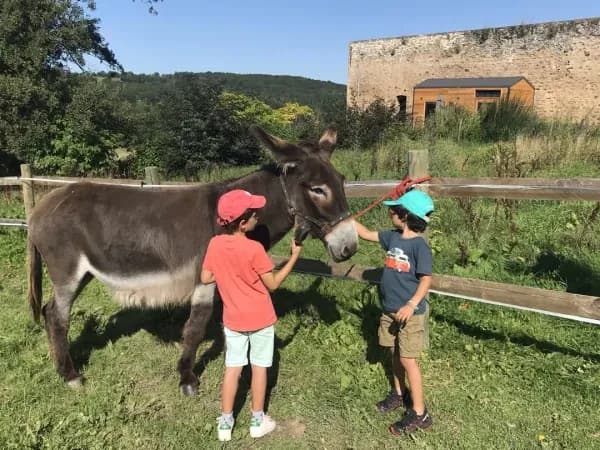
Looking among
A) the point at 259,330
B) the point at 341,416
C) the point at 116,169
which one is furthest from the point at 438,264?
the point at 116,169

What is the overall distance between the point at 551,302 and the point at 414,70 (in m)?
28.7

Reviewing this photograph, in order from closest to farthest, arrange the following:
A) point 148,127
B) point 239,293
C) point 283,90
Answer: point 239,293 → point 148,127 → point 283,90

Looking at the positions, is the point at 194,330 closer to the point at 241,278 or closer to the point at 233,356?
the point at 233,356

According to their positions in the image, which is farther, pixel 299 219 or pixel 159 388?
pixel 159 388

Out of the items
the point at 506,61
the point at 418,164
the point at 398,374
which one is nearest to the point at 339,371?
the point at 398,374

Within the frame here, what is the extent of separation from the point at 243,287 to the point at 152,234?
1.11m

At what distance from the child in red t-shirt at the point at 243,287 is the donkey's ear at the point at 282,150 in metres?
0.56

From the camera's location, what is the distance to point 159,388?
394 cm

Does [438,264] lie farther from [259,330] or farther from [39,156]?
[39,156]

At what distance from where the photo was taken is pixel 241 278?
304 cm

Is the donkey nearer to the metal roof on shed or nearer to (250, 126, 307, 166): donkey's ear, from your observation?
(250, 126, 307, 166): donkey's ear

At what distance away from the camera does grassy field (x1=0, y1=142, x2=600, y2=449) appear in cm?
324

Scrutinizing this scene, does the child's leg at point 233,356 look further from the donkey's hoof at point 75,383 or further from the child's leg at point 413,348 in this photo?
the donkey's hoof at point 75,383

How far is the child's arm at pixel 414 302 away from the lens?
9.72 ft
